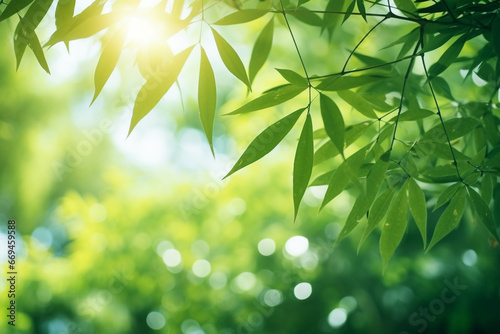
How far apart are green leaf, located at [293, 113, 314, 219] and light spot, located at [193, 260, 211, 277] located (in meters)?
1.71

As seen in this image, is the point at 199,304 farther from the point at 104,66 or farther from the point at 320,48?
the point at 104,66

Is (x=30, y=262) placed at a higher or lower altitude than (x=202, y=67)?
lower

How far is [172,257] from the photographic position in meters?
2.16

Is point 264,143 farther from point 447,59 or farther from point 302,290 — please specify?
point 302,290

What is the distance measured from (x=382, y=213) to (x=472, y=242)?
5.62 ft

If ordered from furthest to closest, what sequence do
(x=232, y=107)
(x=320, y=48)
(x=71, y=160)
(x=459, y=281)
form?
(x=71, y=160)
(x=320, y=48)
(x=459, y=281)
(x=232, y=107)

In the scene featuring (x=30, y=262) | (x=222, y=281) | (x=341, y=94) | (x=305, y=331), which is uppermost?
(x=341, y=94)

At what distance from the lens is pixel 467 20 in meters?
0.57

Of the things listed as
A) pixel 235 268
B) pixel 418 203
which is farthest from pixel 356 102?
pixel 235 268

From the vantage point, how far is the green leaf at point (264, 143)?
1.75 ft

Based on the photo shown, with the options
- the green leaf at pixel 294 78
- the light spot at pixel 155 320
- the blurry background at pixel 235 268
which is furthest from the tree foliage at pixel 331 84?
the light spot at pixel 155 320

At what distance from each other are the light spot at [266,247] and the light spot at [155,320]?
611 mm

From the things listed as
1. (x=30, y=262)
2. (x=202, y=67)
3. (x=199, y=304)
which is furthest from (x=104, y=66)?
(x=30, y=262)

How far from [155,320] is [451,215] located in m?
1.90
